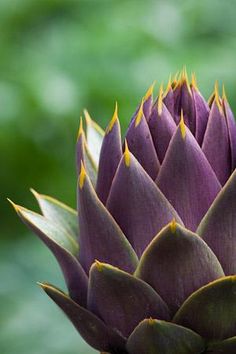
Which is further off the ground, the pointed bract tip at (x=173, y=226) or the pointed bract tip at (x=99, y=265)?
the pointed bract tip at (x=173, y=226)

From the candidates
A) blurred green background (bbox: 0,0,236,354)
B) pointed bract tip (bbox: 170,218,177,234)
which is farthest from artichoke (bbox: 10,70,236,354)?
blurred green background (bbox: 0,0,236,354)

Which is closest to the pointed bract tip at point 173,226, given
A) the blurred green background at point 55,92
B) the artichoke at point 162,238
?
the artichoke at point 162,238

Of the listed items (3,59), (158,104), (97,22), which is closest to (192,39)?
(97,22)

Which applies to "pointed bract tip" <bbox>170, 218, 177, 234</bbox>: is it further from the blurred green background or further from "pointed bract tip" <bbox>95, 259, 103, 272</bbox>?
the blurred green background

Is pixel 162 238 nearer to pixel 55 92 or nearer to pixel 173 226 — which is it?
pixel 173 226

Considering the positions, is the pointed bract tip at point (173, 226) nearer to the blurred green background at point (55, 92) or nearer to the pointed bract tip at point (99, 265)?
the pointed bract tip at point (99, 265)

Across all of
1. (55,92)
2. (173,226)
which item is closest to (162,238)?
(173,226)
